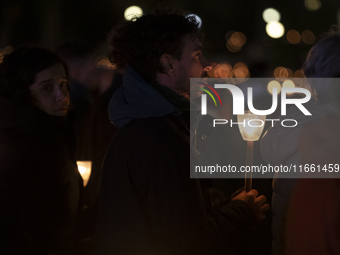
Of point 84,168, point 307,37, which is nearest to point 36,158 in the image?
point 84,168

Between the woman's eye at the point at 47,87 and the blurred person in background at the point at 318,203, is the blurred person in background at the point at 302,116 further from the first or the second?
the woman's eye at the point at 47,87

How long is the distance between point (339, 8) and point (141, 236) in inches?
414

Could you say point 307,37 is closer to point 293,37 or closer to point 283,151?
point 293,37

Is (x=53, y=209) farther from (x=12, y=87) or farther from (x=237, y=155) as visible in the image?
(x=237, y=155)

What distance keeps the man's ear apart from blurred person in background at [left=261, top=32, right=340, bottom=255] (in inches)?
26.0

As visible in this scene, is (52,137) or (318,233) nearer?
(318,233)

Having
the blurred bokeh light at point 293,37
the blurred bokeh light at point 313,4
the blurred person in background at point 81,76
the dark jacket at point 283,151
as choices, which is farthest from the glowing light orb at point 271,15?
the dark jacket at point 283,151

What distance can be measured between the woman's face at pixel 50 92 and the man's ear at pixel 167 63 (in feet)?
2.66

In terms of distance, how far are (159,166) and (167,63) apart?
A: 55 centimetres

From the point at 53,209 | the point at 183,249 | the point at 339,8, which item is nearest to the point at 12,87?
the point at 53,209

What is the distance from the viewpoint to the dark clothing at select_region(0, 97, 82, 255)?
1.79m

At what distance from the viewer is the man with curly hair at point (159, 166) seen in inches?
58.1

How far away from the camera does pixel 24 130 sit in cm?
196

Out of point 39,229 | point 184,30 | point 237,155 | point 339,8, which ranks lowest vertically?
point 39,229
